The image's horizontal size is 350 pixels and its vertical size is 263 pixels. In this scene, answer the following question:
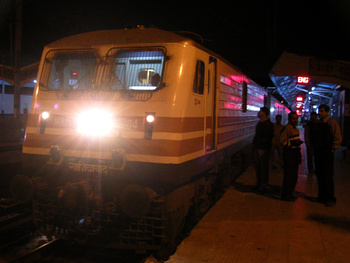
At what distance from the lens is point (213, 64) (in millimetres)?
6070

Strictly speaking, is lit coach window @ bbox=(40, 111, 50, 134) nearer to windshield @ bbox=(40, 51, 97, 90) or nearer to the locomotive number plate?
windshield @ bbox=(40, 51, 97, 90)

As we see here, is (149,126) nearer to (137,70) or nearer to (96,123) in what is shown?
(96,123)

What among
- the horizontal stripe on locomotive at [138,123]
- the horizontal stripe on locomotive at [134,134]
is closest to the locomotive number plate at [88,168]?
the horizontal stripe on locomotive at [134,134]

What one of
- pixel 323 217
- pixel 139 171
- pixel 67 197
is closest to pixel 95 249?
pixel 67 197

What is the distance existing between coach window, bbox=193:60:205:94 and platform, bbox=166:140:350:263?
7.38ft

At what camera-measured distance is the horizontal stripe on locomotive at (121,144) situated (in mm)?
4652

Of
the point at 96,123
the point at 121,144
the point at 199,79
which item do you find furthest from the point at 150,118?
the point at 199,79

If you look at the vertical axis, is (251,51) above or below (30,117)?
above

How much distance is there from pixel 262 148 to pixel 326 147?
5.25 feet

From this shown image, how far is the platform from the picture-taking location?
15.5 feet

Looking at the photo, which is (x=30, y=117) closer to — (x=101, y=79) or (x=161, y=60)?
(x=101, y=79)

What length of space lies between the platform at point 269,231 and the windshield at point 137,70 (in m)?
2.42

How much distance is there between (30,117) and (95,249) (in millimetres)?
2296

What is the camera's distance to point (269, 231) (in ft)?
18.6
